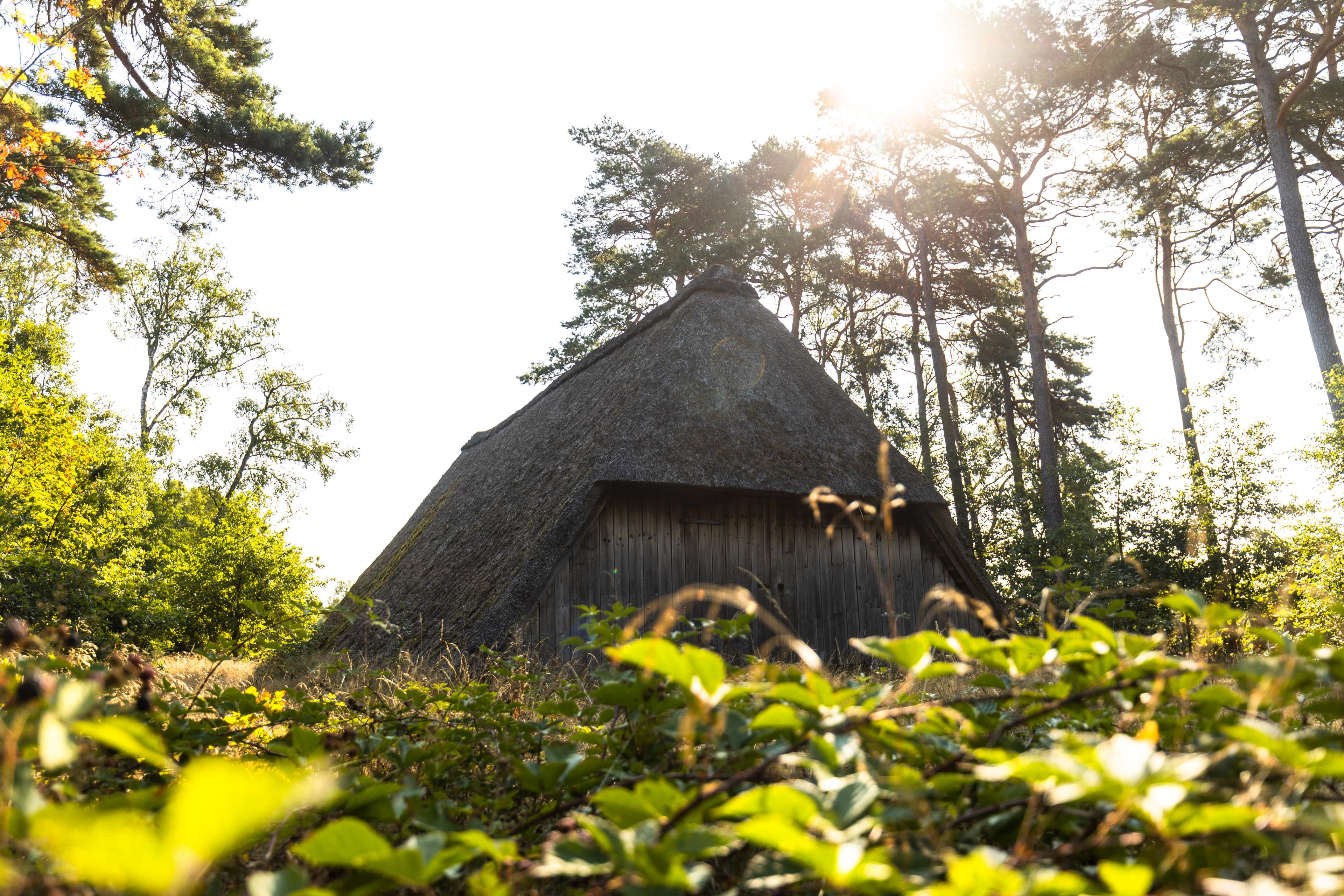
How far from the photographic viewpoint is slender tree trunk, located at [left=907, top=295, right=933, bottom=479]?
19.7 m

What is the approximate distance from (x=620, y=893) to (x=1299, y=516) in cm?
1301

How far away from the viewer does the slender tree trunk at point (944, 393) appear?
17.6 metres

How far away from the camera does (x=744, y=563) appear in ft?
26.6

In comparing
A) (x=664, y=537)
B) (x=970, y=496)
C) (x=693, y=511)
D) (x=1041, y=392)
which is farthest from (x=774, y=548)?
(x=970, y=496)

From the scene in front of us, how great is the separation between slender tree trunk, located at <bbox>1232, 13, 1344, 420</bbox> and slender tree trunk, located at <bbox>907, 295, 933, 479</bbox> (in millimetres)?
8456

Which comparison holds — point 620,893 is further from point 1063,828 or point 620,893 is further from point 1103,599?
point 1103,599

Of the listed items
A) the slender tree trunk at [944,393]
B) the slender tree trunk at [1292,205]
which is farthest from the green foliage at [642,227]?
the slender tree trunk at [1292,205]

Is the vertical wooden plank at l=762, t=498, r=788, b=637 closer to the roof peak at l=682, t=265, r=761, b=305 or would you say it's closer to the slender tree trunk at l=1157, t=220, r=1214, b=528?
the roof peak at l=682, t=265, r=761, b=305

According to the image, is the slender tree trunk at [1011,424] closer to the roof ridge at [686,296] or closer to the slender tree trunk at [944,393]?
the slender tree trunk at [944,393]

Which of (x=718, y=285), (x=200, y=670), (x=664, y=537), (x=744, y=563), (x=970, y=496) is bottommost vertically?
(x=200, y=670)

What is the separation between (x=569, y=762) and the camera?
1179 millimetres

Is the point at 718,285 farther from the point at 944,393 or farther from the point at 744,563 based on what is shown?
the point at 944,393

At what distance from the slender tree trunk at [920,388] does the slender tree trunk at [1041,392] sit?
392cm

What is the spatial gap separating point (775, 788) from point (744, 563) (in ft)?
24.3
